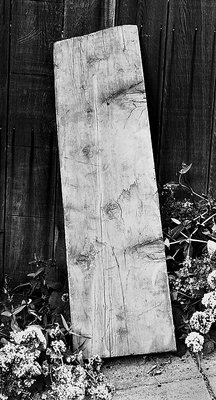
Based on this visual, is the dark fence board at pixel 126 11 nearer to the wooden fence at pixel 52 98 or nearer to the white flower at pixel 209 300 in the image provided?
the wooden fence at pixel 52 98

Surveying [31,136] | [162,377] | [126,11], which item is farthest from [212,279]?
[126,11]

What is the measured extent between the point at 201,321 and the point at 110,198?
68 centimetres

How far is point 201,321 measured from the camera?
9.20 ft

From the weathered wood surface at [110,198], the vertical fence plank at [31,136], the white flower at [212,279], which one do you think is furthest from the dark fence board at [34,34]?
the white flower at [212,279]

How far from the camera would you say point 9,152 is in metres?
3.11

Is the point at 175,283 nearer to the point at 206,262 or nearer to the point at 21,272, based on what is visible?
the point at 206,262

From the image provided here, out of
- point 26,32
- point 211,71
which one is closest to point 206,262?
point 211,71

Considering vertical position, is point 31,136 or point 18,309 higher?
point 31,136

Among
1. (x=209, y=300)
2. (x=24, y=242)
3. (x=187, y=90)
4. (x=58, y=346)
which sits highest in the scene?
(x=187, y=90)

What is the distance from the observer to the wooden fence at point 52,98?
2996 mm

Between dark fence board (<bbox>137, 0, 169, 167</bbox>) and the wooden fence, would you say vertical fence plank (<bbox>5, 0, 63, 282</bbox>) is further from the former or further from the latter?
dark fence board (<bbox>137, 0, 169, 167</bbox>)

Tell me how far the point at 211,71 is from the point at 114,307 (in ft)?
4.04

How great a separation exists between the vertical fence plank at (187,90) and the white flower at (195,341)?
839 mm

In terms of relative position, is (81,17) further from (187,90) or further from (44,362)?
(44,362)
